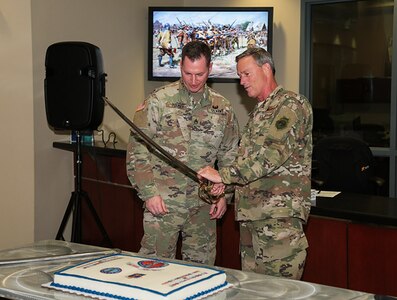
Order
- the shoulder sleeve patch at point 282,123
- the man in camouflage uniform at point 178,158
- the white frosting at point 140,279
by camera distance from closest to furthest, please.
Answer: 1. the white frosting at point 140,279
2. the shoulder sleeve patch at point 282,123
3. the man in camouflage uniform at point 178,158

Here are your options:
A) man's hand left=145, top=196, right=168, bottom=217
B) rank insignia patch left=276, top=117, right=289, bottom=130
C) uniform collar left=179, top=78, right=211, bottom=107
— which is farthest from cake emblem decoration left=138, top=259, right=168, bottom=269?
uniform collar left=179, top=78, right=211, bottom=107

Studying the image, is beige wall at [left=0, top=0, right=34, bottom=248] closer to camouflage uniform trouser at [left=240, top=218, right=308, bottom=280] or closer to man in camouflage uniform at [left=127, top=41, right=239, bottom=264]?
man in camouflage uniform at [left=127, top=41, right=239, bottom=264]

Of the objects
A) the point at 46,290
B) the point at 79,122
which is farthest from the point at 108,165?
the point at 46,290

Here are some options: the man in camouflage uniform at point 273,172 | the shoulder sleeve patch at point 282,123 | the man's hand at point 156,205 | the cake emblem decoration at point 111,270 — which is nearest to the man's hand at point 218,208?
the man's hand at point 156,205

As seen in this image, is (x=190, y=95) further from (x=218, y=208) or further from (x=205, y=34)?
(x=205, y=34)

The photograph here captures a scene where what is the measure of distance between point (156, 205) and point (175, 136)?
36 centimetres

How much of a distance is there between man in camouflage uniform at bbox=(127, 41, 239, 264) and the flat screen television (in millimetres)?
2641

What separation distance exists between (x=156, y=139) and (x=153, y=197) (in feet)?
0.99

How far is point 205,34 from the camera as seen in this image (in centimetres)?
594

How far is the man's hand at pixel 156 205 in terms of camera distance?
3.12 m

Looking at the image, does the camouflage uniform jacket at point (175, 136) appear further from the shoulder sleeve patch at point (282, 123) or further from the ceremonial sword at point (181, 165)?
the shoulder sleeve patch at point (282, 123)

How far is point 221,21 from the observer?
5.91 meters

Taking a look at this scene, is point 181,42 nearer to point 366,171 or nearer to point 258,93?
point 366,171

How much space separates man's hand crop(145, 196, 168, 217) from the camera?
3.12 m
